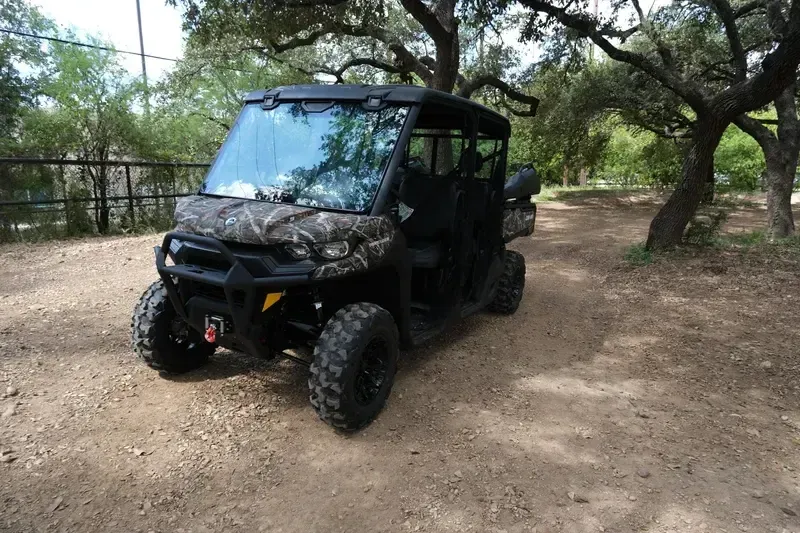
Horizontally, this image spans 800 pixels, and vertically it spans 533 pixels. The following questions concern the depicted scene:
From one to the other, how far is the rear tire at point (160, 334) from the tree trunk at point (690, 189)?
735 cm

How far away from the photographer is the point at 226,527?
98.3 inches

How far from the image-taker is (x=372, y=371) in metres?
3.42

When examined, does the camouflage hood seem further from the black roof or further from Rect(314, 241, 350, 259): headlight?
the black roof

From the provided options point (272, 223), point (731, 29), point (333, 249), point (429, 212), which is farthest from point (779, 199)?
point (272, 223)

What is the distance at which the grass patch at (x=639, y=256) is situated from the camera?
8.03 meters

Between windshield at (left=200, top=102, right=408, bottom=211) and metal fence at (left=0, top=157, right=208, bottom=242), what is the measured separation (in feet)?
24.0

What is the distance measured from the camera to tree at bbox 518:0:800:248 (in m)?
Result: 7.14

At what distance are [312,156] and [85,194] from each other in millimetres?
8843

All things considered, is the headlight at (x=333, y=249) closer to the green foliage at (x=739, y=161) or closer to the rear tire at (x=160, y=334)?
the rear tire at (x=160, y=334)

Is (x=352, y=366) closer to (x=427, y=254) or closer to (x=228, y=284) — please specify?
(x=228, y=284)

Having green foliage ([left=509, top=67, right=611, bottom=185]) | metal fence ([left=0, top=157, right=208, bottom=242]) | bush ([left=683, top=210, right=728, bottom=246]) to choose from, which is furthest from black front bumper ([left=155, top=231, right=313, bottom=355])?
green foliage ([left=509, top=67, right=611, bottom=185])

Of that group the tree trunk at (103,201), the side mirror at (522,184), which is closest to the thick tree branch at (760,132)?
the side mirror at (522,184)

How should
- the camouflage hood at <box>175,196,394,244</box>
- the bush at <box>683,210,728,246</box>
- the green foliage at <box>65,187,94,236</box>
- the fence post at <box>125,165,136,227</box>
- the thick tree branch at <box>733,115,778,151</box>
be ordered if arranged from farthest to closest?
the fence post at <box>125,165,136,227</box>, the thick tree branch at <box>733,115,778,151</box>, the green foliage at <box>65,187,94,236</box>, the bush at <box>683,210,728,246</box>, the camouflage hood at <box>175,196,394,244</box>

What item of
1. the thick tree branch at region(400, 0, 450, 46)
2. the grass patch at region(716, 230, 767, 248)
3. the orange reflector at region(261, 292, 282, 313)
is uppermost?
the thick tree branch at region(400, 0, 450, 46)
